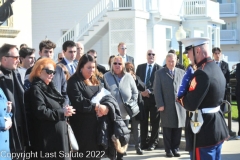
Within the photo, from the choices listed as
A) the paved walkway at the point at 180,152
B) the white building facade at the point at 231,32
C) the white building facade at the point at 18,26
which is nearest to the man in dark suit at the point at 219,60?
the paved walkway at the point at 180,152

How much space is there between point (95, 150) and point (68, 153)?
47cm

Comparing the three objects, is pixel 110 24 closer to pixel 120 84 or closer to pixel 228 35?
pixel 120 84

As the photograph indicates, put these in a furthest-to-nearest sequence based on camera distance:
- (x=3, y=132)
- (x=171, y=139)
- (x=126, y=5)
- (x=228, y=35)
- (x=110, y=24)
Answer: (x=228, y=35) < (x=126, y=5) < (x=110, y=24) < (x=171, y=139) < (x=3, y=132)

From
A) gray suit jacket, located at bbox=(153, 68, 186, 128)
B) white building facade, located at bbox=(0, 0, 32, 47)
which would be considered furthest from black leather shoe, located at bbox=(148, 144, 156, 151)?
white building facade, located at bbox=(0, 0, 32, 47)

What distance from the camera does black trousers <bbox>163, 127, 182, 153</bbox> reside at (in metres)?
10.6

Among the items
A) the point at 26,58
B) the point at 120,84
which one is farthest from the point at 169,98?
the point at 26,58

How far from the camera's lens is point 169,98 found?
10.6 meters

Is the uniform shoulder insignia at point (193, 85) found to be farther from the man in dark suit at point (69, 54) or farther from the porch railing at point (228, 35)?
the porch railing at point (228, 35)

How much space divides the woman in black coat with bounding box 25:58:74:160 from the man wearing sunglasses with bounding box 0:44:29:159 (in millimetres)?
170

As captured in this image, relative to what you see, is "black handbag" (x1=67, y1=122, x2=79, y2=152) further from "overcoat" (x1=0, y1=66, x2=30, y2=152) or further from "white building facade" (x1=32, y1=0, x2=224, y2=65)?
"white building facade" (x1=32, y1=0, x2=224, y2=65)

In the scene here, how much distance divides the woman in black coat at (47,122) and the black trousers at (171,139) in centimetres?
403

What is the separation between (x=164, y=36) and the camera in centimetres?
3184

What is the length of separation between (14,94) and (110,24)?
70.1 feet

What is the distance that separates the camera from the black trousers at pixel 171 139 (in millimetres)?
10633
